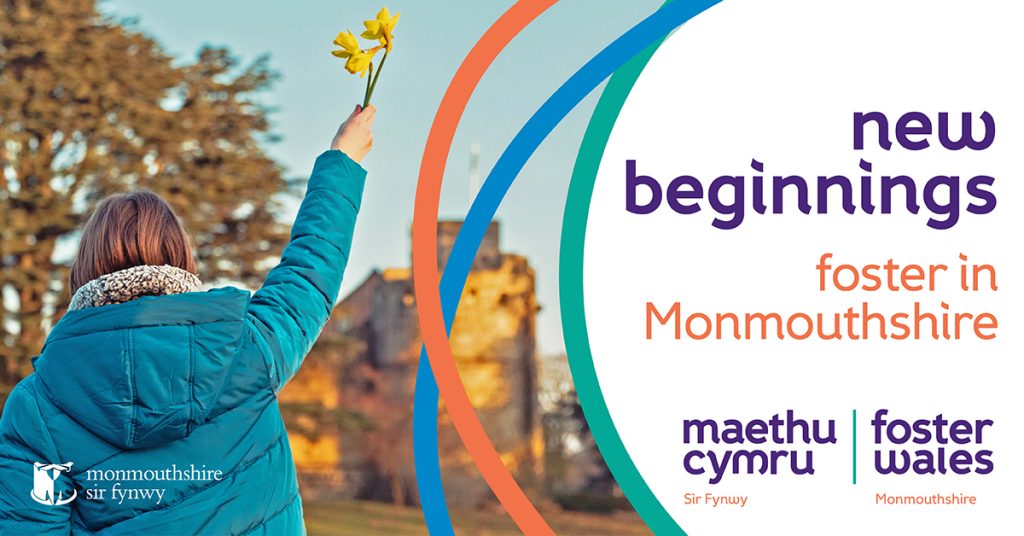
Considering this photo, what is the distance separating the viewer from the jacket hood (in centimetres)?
202

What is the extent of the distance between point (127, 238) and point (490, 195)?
279 centimetres

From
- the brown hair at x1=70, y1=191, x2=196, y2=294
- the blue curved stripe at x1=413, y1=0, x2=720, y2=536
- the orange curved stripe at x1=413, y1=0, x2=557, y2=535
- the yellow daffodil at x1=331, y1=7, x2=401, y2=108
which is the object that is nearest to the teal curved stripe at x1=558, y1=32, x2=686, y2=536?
the blue curved stripe at x1=413, y1=0, x2=720, y2=536

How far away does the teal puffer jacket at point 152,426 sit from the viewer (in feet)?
6.63

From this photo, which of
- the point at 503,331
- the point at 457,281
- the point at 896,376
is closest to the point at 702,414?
the point at 896,376

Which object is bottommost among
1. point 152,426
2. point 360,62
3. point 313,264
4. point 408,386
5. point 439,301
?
point 152,426

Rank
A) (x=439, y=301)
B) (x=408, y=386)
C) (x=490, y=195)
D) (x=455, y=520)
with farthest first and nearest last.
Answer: (x=408, y=386), (x=455, y=520), (x=490, y=195), (x=439, y=301)

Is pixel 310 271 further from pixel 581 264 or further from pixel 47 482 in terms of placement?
pixel 581 264

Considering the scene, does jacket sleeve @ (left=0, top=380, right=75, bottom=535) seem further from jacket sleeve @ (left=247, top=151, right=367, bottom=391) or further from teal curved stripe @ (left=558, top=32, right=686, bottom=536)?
teal curved stripe @ (left=558, top=32, right=686, bottom=536)

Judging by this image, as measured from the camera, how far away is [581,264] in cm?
650

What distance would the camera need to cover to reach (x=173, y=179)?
2138 cm

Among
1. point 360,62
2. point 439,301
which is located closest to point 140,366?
point 360,62

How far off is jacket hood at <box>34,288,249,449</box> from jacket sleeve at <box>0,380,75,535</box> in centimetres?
5

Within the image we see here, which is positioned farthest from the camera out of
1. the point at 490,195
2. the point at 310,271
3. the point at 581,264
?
the point at 581,264

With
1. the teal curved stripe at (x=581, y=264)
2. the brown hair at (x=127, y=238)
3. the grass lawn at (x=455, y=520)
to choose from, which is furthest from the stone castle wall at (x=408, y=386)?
the brown hair at (x=127, y=238)
